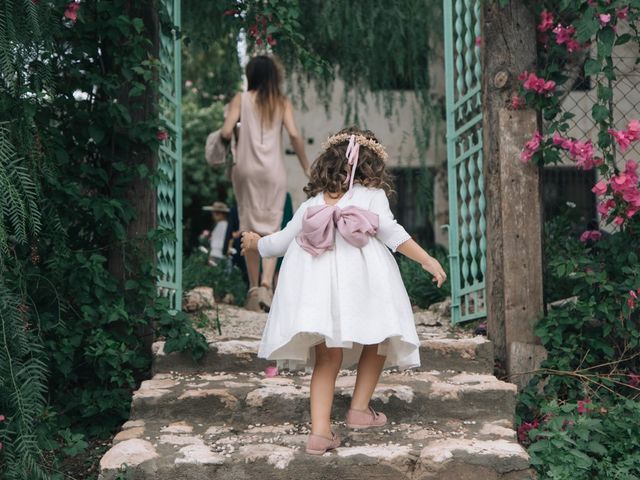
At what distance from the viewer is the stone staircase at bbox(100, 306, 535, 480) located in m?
3.71

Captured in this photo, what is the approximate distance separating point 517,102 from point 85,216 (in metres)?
2.48

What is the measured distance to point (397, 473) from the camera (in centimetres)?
371

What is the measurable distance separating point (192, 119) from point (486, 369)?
1390 cm

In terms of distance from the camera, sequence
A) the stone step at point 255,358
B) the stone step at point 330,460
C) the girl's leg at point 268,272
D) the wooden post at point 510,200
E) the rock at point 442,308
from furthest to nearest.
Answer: the girl's leg at point 268,272
the rock at point 442,308
the wooden post at point 510,200
the stone step at point 255,358
the stone step at point 330,460

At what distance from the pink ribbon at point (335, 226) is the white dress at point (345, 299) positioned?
0.04 metres

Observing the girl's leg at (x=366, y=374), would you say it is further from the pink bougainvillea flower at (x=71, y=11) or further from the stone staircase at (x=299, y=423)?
the pink bougainvillea flower at (x=71, y=11)

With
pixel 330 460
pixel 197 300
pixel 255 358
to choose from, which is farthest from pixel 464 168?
pixel 330 460

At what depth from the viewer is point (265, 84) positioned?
6.58m

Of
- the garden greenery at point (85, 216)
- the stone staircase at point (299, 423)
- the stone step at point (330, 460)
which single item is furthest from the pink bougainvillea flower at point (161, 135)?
the stone step at point (330, 460)

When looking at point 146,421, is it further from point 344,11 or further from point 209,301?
point 344,11

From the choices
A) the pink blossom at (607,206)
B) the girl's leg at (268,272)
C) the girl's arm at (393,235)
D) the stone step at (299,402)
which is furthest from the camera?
the girl's leg at (268,272)

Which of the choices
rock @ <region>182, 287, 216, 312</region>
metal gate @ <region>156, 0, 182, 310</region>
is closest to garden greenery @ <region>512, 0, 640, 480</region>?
metal gate @ <region>156, 0, 182, 310</region>

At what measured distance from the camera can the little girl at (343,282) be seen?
3.78 meters

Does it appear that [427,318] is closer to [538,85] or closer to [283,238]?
[538,85]
